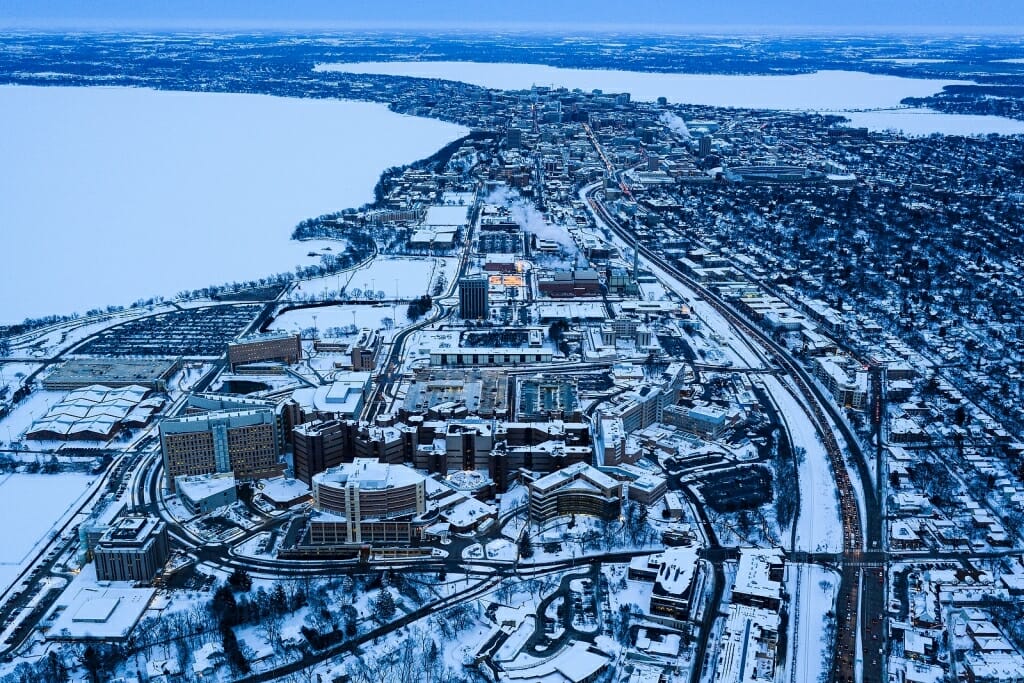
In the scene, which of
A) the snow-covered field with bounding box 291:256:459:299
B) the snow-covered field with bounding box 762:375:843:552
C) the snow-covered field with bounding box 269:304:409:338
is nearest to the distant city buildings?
the snow-covered field with bounding box 269:304:409:338

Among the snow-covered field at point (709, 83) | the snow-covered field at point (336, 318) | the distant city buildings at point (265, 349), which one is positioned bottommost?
the snow-covered field at point (336, 318)

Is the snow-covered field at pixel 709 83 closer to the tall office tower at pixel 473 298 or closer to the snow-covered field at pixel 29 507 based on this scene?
the tall office tower at pixel 473 298

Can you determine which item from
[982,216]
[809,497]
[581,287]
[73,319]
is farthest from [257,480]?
[982,216]

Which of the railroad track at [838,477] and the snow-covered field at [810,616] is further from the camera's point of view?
the railroad track at [838,477]

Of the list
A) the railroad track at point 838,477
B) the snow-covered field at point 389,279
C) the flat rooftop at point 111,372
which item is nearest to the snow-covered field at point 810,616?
the railroad track at point 838,477

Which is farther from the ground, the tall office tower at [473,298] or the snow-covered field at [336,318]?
the tall office tower at [473,298]
